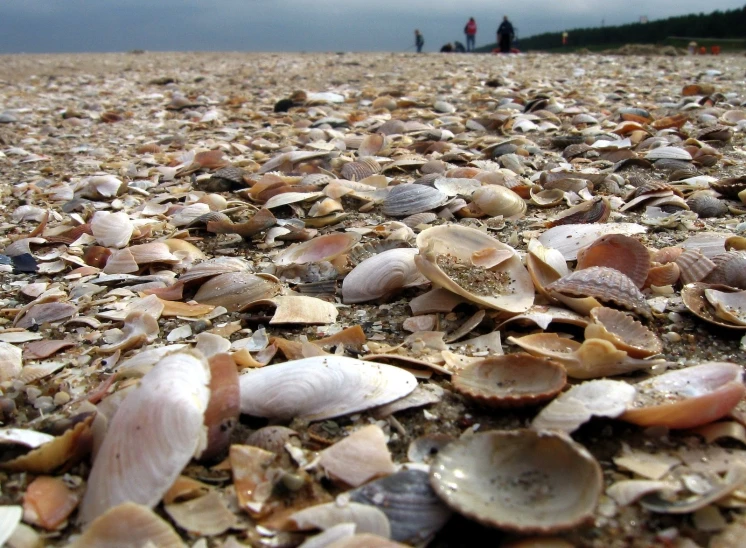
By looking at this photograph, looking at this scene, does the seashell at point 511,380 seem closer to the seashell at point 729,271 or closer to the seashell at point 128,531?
the seashell at point 128,531

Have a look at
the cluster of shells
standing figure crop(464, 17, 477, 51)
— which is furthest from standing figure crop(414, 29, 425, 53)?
the cluster of shells

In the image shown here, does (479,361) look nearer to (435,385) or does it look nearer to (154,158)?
(435,385)

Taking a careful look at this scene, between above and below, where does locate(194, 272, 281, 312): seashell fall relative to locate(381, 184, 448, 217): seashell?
below

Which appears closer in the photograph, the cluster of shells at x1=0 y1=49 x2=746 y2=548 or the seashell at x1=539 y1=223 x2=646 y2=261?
the cluster of shells at x1=0 y1=49 x2=746 y2=548

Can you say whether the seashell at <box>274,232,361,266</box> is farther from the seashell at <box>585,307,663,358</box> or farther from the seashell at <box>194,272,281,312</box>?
the seashell at <box>585,307,663,358</box>

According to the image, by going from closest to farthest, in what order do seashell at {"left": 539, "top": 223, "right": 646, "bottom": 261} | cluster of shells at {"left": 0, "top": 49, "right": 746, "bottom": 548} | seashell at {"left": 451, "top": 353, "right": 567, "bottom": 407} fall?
1. cluster of shells at {"left": 0, "top": 49, "right": 746, "bottom": 548}
2. seashell at {"left": 451, "top": 353, "right": 567, "bottom": 407}
3. seashell at {"left": 539, "top": 223, "right": 646, "bottom": 261}

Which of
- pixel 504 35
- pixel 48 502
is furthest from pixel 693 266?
pixel 504 35
